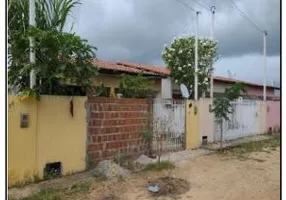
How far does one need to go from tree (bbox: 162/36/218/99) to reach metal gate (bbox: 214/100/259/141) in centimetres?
179

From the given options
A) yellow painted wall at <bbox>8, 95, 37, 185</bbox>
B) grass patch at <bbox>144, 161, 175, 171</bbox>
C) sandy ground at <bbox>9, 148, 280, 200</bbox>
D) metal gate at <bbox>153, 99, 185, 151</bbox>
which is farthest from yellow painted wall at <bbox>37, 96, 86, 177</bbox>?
metal gate at <bbox>153, 99, 185, 151</bbox>

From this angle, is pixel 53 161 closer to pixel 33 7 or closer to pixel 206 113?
pixel 33 7

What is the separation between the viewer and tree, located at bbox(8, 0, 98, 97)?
7059 millimetres

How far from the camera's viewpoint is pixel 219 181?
7453mm

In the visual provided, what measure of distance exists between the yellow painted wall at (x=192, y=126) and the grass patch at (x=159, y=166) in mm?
2810

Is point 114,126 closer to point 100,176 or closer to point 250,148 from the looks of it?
point 100,176

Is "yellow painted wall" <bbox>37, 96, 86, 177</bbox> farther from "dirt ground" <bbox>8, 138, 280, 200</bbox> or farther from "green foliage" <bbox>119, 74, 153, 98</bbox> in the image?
"green foliage" <bbox>119, 74, 153, 98</bbox>

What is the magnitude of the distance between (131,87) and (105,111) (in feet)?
7.30

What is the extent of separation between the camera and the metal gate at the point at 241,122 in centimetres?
1434

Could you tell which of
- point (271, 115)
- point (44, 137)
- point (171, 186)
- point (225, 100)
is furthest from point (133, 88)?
point (271, 115)

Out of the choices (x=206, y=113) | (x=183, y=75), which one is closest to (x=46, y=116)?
(x=206, y=113)

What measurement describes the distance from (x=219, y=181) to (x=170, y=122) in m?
Answer: 3.33

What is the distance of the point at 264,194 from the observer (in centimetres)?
647

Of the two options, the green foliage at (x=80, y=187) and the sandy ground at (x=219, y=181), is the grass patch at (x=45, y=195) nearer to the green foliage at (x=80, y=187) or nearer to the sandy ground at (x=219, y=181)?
the green foliage at (x=80, y=187)
